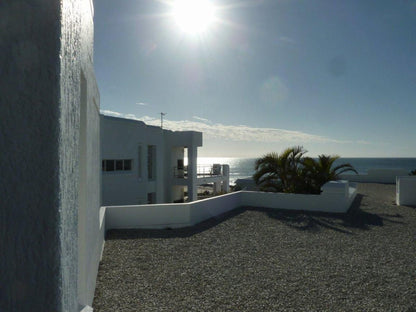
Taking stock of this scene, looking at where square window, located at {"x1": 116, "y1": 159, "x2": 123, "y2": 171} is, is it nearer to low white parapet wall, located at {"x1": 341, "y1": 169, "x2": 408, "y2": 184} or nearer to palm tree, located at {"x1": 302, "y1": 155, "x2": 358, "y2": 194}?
palm tree, located at {"x1": 302, "y1": 155, "x2": 358, "y2": 194}

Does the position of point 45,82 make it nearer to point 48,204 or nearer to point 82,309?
point 48,204

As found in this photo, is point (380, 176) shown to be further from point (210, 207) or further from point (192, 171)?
point (210, 207)

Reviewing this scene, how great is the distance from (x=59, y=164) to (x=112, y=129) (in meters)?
16.0

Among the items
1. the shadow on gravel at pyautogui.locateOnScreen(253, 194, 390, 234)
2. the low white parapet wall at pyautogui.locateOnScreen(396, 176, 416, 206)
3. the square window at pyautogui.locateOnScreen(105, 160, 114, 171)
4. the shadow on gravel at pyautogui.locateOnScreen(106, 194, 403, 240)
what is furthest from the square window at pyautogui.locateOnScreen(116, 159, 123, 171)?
the low white parapet wall at pyautogui.locateOnScreen(396, 176, 416, 206)

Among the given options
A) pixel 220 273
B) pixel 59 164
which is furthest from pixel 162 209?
pixel 59 164

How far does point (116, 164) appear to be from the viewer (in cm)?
1708

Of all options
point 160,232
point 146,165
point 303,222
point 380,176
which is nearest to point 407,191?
point 303,222

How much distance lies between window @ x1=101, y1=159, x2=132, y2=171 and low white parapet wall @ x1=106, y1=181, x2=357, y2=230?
325 inches

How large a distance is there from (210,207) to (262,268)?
4365 millimetres

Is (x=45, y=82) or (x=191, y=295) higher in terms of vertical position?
(x=45, y=82)

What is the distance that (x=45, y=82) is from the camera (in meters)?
1.31

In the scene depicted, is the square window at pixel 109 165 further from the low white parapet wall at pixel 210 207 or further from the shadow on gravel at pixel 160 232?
the shadow on gravel at pixel 160 232

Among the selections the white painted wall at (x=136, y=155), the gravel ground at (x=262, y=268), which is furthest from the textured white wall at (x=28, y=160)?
the white painted wall at (x=136, y=155)

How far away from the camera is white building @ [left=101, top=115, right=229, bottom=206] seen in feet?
54.4
